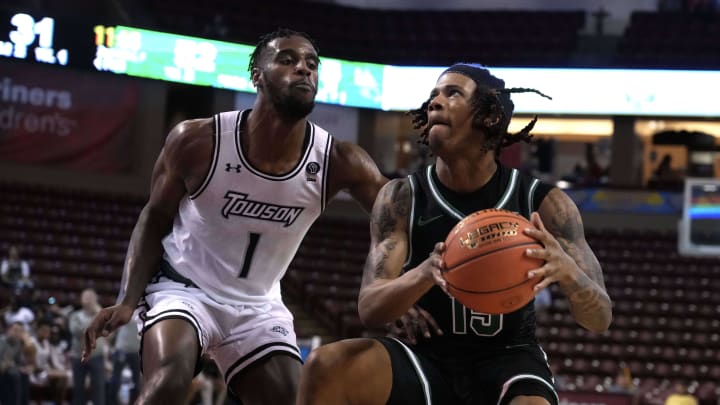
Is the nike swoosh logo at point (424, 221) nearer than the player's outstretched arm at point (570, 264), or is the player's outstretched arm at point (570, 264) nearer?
the player's outstretched arm at point (570, 264)

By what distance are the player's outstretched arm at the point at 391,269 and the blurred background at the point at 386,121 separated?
11114 mm

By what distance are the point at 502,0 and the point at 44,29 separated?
12.2 metres

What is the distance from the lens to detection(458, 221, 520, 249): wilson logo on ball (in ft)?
11.4

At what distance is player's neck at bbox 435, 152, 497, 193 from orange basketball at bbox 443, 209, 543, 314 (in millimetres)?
556

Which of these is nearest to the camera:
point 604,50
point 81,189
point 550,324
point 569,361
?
point 569,361

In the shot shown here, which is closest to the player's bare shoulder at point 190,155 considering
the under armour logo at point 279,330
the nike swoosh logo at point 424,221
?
the under armour logo at point 279,330

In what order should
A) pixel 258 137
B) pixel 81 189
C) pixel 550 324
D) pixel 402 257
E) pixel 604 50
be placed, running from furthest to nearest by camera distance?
pixel 604 50
pixel 81 189
pixel 550 324
pixel 258 137
pixel 402 257

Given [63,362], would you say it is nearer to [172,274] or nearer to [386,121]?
[172,274]

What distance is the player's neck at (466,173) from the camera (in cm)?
412

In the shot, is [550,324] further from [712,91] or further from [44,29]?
[44,29]

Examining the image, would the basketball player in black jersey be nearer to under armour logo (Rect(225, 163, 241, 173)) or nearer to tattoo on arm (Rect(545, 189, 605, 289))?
tattoo on arm (Rect(545, 189, 605, 289))

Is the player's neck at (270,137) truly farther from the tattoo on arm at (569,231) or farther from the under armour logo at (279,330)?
the tattoo on arm at (569,231)

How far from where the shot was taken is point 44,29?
18.8 metres

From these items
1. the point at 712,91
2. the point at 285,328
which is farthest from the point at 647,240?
the point at 285,328
